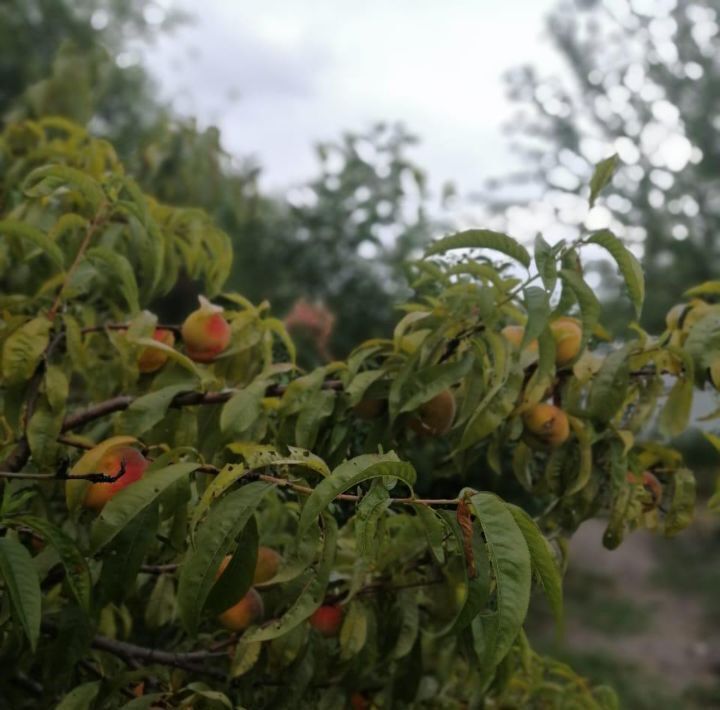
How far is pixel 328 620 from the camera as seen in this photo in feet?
2.90

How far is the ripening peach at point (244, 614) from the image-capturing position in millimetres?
826

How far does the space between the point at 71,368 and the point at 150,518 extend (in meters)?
0.30

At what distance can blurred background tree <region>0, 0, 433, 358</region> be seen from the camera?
176 cm

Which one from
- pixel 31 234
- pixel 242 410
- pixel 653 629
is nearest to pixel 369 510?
pixel 242 410

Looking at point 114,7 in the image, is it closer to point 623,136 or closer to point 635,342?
point 623,136

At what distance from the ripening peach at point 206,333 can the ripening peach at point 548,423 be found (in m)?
0.33

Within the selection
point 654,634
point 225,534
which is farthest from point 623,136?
point 225,534

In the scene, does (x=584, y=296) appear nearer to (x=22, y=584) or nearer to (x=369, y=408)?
(x=369, y=408)

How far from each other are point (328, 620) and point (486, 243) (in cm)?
41

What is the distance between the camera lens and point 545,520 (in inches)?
35.6

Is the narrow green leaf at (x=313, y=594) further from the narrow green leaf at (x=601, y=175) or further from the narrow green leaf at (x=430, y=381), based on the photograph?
the narrow green leaf at (x=601, y=175)

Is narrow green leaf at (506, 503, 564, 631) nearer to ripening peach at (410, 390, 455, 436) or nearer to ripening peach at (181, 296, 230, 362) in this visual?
ripening peach at (410, 390, 455, 436)

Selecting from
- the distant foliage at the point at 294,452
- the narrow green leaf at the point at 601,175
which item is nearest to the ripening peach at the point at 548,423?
the distant foliage at the point at 294,452

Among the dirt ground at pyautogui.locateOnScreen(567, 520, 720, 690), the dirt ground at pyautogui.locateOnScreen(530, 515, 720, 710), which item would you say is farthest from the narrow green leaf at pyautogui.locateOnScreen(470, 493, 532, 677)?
the dirt ground at pyautogui.locateOnScreen(567, 520, 720, 690)
